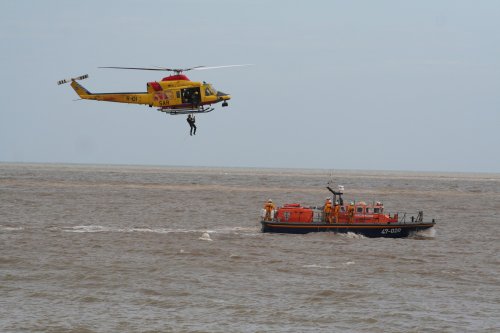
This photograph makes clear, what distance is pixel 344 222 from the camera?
169 ft

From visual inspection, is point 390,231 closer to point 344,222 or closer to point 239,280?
point 344,222

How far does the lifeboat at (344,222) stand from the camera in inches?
2018

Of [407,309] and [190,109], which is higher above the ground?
[190,109]

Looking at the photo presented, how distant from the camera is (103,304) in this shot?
Result: 98.3ft

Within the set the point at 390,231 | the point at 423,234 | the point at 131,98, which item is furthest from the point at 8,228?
the point at 423,234

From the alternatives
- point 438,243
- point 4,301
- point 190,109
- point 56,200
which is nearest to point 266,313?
point 4,301

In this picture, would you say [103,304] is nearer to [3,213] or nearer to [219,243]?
[219,243]

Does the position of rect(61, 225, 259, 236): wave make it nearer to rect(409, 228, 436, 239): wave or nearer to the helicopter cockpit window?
rect(409, 228, 436, 239): wave

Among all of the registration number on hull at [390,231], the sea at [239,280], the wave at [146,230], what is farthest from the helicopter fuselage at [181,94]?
the registration number on hull at [390,231]

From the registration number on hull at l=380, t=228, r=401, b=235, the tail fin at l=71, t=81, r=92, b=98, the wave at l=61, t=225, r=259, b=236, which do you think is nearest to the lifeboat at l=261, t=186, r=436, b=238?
the registration number on hull at l=380, t=228, r=401, b=235

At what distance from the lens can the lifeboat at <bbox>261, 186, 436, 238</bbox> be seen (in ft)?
168

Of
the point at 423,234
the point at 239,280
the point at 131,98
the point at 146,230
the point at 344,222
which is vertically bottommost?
the point at 239,280

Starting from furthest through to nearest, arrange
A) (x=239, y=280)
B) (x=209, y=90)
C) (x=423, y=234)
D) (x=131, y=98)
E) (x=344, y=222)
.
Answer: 1. (x=423, y=234)
2. (x=344, y=222)
3. (x=131, y=98)
4. (x=209, y=90)
5. (x=239, y=280)

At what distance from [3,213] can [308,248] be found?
33835 mm
